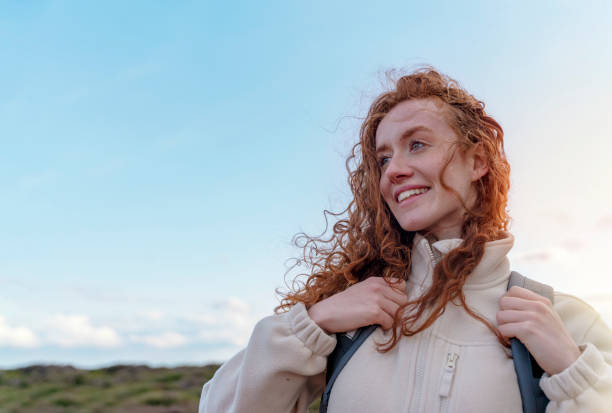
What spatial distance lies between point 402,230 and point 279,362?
86 centimetres

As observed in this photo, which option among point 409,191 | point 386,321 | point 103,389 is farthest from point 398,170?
point 103,389

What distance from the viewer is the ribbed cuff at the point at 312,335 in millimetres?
2141

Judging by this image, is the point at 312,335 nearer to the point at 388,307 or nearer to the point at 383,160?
the point at 388,307

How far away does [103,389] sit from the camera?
8359 mm

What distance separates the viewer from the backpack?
192 cm

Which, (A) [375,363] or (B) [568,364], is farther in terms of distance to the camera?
(A) [375,363]

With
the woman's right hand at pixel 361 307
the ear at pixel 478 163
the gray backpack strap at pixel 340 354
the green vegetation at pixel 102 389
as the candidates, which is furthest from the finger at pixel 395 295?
the green vegetation at pixel 102 389

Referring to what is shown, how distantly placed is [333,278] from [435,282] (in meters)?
0.50

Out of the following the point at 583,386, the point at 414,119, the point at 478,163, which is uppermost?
the point at 414,119

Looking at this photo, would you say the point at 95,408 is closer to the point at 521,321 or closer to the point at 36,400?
the point at 36,400

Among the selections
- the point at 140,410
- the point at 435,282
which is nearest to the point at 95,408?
the point at 140,410

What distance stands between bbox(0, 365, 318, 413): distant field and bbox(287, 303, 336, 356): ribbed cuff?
5607 millimetres

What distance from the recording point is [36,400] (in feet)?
26.3

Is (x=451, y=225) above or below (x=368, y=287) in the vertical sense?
above
